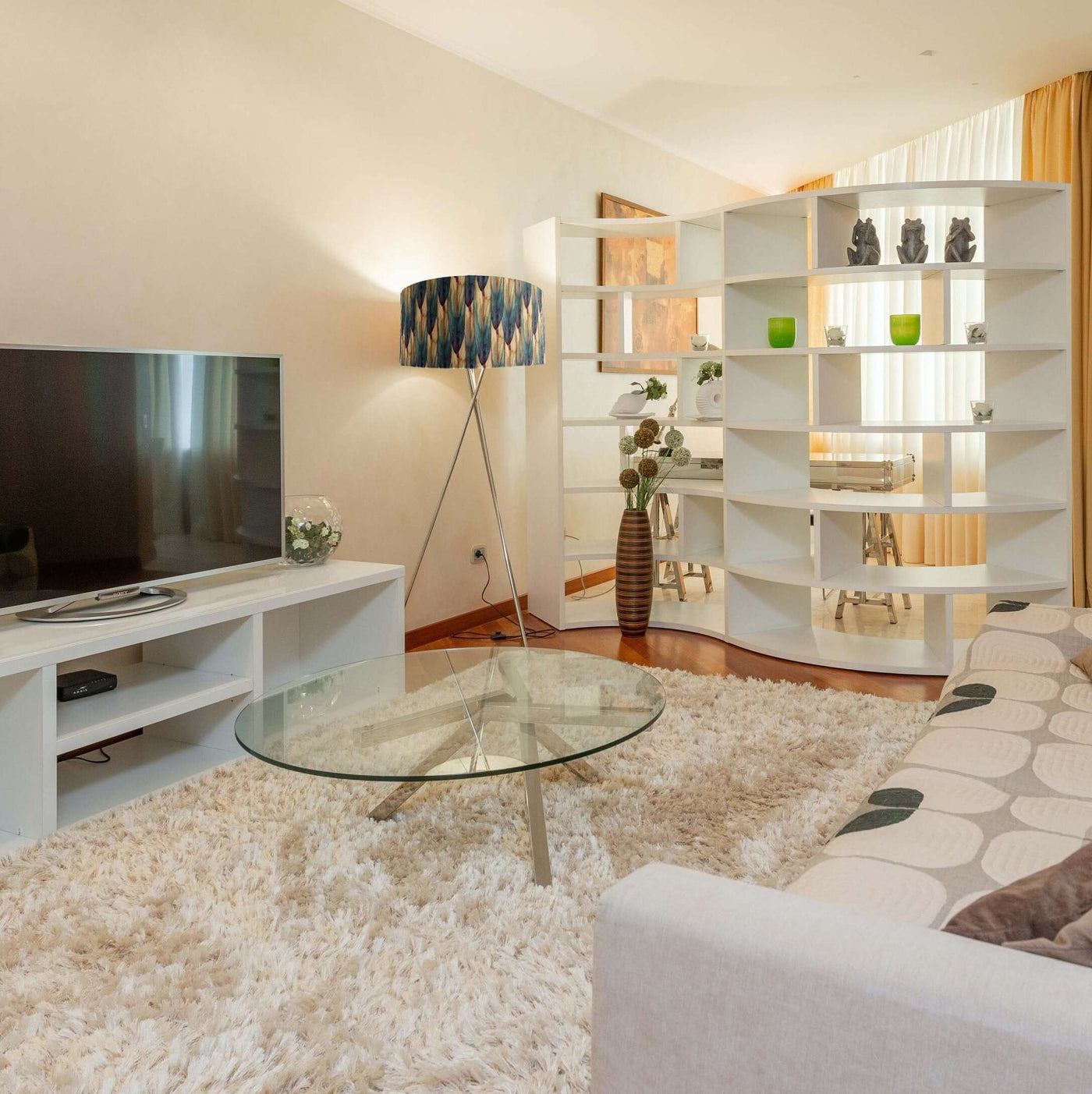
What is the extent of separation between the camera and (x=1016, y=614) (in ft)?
8.45

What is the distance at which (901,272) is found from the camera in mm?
3873

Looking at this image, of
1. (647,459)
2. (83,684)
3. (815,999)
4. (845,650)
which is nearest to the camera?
(815,999)

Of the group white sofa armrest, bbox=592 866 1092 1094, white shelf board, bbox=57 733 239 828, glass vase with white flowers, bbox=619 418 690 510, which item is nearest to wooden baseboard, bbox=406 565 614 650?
glass vase with white flowers, bbox=619 418 690 510

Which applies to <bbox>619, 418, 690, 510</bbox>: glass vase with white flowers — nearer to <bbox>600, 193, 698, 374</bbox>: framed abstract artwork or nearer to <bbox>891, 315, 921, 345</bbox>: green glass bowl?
<bbox>600, 193, 698, 374</bbox>: framed abstract artwork

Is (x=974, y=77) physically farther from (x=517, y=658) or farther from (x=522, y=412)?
(x=517, y=658)

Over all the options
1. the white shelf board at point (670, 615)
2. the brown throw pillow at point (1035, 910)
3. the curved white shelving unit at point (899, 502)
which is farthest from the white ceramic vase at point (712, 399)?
the brown throw pillow at point (1035, 910)

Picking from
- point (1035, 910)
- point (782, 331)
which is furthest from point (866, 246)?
point (1035, 910)

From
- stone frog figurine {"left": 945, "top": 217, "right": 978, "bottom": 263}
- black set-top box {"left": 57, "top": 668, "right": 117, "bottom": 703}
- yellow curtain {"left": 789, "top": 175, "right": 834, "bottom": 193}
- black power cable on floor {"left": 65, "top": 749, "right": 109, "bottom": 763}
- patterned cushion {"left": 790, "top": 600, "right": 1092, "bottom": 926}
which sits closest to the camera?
patterned cushion {"left": 790, "top": 600, "right": 1092, "bottom": 926}

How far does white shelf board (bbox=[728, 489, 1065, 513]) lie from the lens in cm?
377

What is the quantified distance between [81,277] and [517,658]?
1.78 metres

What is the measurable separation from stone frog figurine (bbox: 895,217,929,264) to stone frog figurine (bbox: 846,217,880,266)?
0.09 metres

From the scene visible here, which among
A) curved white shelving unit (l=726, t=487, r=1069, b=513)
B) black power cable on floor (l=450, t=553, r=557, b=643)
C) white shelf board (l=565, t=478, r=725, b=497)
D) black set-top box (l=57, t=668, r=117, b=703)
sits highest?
white shelf board (l=565, t=478, r=725, b=497)

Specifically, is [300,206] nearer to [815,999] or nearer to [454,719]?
[454,719]

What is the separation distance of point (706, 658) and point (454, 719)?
6.77 ft
